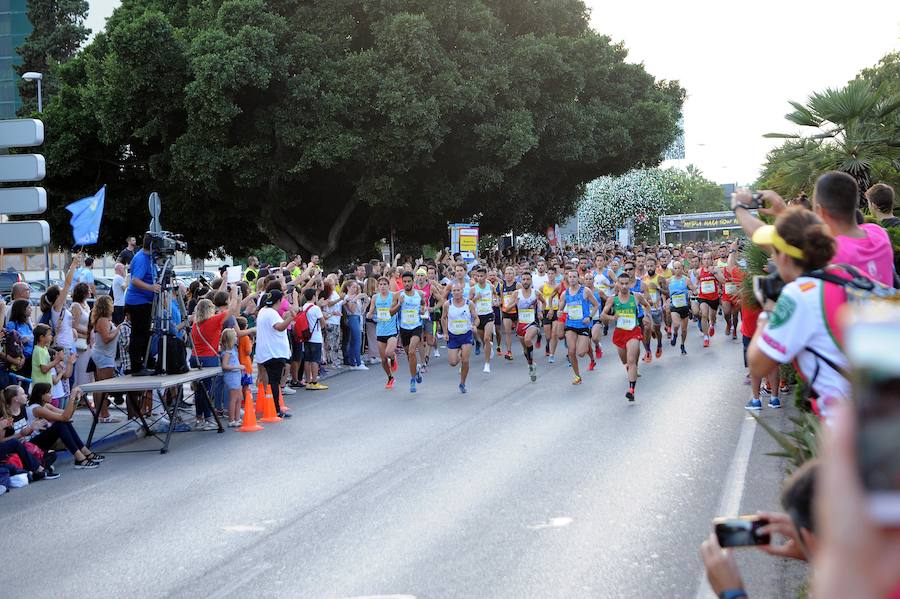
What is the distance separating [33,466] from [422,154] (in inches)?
819

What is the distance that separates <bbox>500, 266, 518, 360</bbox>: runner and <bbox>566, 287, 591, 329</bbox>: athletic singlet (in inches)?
139

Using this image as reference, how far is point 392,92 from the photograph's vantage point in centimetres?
2803

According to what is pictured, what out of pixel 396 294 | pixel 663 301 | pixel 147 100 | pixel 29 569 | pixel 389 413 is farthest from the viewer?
pixel 147 100

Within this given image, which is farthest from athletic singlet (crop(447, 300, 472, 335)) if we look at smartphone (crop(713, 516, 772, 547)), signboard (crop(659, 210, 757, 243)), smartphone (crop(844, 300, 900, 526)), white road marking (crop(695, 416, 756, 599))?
signboard (crop(659, 210, 757, 243))

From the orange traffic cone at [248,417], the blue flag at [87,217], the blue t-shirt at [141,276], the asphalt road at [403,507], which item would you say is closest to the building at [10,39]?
the blue flag at [87,217]

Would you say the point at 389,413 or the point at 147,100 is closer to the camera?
the point at 389,413

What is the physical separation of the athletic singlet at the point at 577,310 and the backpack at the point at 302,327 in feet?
14.2

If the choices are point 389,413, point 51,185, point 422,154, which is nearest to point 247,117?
point 422,154

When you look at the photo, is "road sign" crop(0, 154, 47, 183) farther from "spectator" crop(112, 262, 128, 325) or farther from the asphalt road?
"spectator" crop(112, 262, 128, 325)

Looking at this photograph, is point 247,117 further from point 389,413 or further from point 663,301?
point 389,413

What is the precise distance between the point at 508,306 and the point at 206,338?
9.00 meters

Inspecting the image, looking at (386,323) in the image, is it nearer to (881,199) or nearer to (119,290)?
(119,290)

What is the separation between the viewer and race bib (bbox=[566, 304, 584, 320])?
17.2m

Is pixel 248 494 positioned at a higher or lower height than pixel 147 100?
lower
